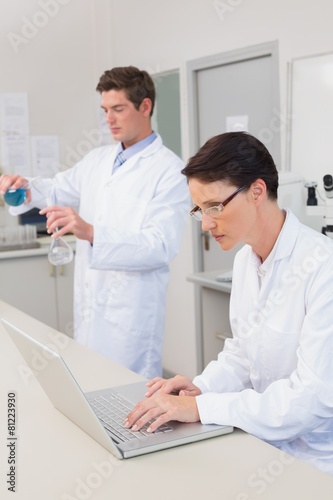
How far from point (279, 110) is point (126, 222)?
1.20 metres

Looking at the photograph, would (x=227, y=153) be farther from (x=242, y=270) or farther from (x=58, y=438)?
(x=58, y=438)

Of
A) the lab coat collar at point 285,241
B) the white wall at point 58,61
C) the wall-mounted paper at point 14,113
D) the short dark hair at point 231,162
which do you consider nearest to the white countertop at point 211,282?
the lab coat collar at point 285,241

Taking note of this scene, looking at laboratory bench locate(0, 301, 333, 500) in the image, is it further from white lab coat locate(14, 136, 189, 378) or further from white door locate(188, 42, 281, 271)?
white door locate(188, 42, 281, 271)

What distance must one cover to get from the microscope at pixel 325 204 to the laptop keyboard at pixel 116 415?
4.79ft

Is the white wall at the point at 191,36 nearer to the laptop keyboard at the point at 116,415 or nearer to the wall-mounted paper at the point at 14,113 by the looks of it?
the wall-mounted paper at the point at 14,113

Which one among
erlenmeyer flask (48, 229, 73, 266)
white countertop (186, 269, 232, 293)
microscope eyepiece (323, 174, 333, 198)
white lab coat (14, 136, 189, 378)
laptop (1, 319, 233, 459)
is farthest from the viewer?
white countertop (186, 269, 232, 293)

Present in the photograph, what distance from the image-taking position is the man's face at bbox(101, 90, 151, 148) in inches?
98.9

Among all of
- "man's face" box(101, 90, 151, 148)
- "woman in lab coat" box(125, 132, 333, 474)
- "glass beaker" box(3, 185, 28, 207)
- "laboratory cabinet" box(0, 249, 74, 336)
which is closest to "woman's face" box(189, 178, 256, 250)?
"woman in lab coat" box(125, 132, 333, 474)

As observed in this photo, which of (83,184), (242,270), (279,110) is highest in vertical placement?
(279,110)

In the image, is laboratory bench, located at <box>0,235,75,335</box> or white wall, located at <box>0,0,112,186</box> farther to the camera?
white wall, located at <box>0,0,112,186</box>

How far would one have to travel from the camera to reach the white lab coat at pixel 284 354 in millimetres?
1394

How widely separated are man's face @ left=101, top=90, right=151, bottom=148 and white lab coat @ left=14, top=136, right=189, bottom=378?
89 mm


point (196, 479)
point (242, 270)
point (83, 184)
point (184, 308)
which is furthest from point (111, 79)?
point (184, 308)

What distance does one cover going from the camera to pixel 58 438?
1430 millimetres
